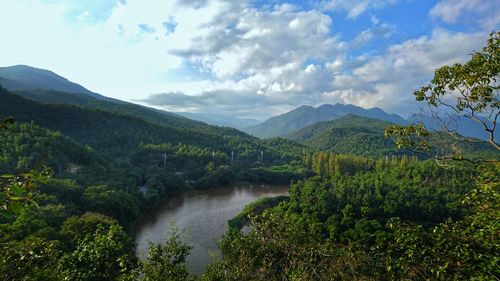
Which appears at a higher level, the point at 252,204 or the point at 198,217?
the point at 252,204

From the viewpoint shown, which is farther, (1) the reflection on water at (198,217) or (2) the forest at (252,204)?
(1) the reflection on water at (198,217)

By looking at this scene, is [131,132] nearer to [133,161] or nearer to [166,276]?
[133,161]

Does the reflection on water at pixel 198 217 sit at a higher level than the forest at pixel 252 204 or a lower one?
lower

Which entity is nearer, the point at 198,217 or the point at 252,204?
the point at 198,217

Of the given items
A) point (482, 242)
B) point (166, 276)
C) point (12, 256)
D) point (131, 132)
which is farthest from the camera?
point (131, 132)

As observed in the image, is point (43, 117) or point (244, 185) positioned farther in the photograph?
point (43, 117)

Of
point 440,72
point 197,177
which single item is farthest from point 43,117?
point 440,72

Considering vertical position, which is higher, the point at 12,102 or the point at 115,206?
the point at 12,102
